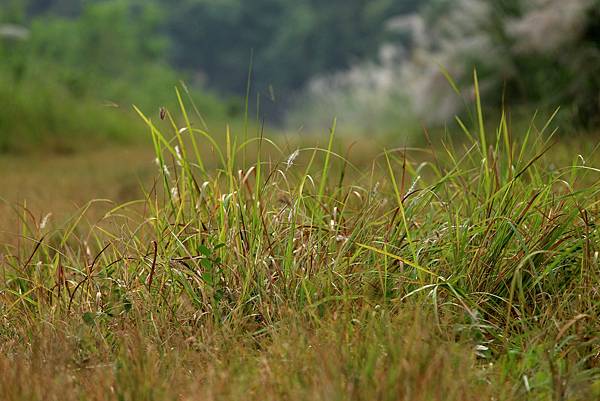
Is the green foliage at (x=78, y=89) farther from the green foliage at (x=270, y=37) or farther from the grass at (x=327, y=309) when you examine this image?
the green foliage at (x=270, y=37)

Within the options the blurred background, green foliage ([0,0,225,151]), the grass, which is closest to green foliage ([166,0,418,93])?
the blurred background

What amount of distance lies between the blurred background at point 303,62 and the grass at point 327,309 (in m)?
0.36

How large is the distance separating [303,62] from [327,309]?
32.6 m

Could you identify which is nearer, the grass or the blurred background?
the grass

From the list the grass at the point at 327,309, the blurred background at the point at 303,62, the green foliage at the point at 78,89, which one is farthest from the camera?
the green foliage at the point at 78,89

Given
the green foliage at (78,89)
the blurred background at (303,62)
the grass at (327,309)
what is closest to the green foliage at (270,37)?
the blurred background at (303,62)

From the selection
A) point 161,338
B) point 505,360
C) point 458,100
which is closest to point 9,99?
point 458,100

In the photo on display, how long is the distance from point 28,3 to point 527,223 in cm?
3534

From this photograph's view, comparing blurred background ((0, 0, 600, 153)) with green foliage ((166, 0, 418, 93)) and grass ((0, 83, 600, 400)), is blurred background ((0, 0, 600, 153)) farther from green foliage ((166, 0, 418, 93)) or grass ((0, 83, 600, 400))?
grass ((0, 83, 600, 400))

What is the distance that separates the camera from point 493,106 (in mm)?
7133

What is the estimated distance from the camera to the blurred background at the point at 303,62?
6465 millimetres

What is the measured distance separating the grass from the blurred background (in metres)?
0.36

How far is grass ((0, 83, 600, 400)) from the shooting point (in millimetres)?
1786

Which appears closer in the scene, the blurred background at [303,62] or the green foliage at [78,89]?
the blurred background at [303,62]
